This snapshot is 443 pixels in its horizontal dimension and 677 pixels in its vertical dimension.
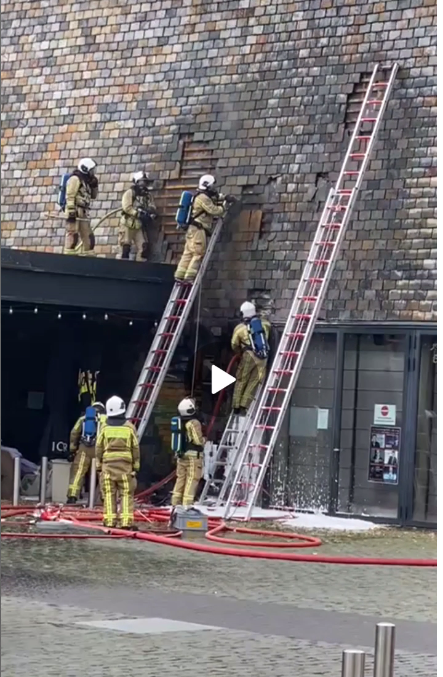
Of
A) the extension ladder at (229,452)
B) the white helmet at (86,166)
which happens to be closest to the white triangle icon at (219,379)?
the extension ladder at (229,452)

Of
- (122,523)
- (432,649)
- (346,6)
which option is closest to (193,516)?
(122,523)

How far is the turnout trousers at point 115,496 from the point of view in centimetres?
1597

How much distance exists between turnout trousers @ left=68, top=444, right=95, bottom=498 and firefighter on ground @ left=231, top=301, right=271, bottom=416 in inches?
81.7

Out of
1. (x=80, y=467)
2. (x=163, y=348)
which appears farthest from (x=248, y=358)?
(x=80, y=467)

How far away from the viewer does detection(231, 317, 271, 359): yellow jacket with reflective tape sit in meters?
19.2

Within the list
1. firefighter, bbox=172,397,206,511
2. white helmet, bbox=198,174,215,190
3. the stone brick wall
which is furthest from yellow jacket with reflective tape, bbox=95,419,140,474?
white helmet, bbox=198,174,215,190

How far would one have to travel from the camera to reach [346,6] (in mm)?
19406

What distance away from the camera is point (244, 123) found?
20.4m

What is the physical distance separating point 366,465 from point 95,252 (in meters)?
5.86

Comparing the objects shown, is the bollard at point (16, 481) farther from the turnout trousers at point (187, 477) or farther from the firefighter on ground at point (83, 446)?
the turnout trousers at point (187, 477)

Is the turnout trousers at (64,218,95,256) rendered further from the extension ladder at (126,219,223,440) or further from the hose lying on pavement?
the hose lying on pavement

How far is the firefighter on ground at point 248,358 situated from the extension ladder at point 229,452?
0.14 metres

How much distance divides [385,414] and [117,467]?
4.14m

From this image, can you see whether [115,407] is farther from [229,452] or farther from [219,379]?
[219,379]
